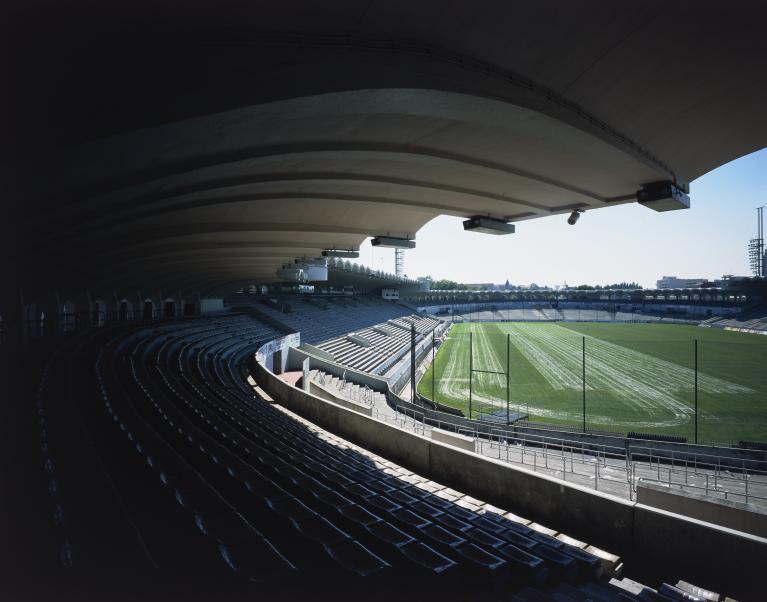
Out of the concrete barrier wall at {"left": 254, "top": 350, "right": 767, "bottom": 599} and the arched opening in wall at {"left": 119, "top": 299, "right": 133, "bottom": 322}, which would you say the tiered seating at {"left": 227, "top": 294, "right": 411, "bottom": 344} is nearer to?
the arched opening in wall at {"left": 119, "top": 299, "right": 133, "bottom": 322}

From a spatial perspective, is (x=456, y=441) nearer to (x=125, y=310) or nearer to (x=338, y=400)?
(x=338, y=400)

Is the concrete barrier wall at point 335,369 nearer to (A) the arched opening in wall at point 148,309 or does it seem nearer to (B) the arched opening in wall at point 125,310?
(B) the arched opening in wall at point 125,310

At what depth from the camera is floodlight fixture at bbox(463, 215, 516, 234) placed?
12.0m

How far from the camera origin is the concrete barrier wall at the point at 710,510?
7160 millimetres

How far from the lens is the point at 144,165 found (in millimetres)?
6367

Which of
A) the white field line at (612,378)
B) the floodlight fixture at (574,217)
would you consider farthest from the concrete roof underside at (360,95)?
the white field line at (612,378)

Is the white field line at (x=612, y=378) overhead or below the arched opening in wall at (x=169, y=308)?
below

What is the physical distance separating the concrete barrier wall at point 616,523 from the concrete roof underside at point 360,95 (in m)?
5.75

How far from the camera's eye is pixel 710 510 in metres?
7.70

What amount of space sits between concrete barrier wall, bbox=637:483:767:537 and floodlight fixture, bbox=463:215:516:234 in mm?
7410

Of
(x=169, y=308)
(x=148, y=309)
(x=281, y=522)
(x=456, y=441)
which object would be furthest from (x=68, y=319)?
(x=281, y=522)

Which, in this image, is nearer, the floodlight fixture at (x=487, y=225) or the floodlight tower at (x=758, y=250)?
the floodlight fixture at (x=487, y=225)

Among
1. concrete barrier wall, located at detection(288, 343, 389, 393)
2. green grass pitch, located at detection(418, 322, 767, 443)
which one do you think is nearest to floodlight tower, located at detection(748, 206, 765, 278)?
green grass pitch, located at detection(418, 322, 767, 443)

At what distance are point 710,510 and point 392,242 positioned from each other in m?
11.7
